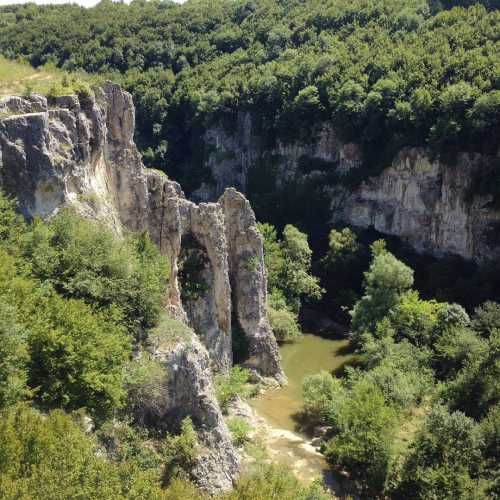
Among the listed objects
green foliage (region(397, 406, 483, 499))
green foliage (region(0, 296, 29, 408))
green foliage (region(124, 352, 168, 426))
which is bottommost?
green foliage (region(397, 406, 483, 499))

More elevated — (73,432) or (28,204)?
(28,204)

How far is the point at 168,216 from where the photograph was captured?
31.1m

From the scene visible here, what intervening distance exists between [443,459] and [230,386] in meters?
11.3

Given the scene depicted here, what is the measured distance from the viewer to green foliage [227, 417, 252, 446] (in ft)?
88.3

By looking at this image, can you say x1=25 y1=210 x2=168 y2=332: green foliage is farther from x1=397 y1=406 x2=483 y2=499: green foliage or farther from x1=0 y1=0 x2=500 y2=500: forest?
x1=397 y1=406 x2=483 y2=499: green foliage

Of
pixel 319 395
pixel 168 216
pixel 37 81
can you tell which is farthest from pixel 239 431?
pixel 37 81

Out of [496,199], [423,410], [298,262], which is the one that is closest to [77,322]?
[423,410]

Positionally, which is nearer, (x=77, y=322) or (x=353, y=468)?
(x=77, y=322)

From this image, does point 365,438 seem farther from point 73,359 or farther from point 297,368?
point 297,368

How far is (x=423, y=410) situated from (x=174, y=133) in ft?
199

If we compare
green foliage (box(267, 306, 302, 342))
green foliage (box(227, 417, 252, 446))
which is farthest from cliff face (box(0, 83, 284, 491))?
green foliage (box(267, 306, 302, 342))

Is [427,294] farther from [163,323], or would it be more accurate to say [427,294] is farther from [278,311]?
[163,323]

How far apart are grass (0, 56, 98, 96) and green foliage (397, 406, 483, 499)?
2339cm

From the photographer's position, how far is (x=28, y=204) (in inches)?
971
